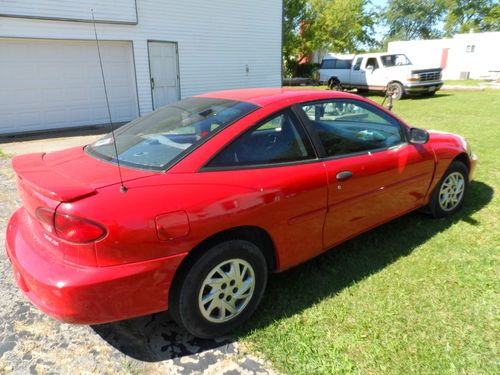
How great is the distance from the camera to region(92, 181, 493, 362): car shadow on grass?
2.46 m

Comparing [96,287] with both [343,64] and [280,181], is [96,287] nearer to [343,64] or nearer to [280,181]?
[280,181]

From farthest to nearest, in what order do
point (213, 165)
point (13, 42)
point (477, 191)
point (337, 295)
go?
point (13, 42) < point (477, 191) < point (337, 295) < point (213, 165)

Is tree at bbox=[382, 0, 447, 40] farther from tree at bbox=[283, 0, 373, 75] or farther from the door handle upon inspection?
the door handle

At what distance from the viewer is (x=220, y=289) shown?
240cm

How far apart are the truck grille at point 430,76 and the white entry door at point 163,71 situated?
1042 centimetres

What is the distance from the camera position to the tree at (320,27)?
3031cm

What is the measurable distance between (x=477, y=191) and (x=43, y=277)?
4859mm

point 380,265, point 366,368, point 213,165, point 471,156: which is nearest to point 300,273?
point 380,265

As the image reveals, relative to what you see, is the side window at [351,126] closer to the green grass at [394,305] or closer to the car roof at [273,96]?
the car roof at [273,96]

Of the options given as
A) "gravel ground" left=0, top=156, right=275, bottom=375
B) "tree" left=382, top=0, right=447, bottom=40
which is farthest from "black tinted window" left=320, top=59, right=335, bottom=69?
"tree" left=382, top=0, right=447, bottom=40

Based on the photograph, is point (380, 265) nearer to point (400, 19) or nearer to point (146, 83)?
point (146, 83)

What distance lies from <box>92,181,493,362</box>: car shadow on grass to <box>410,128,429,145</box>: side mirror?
922 millimetres

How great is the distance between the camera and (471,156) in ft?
13.8

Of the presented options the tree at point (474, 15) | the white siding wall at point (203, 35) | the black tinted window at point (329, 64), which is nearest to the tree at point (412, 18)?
the tree at point (474, 15)
